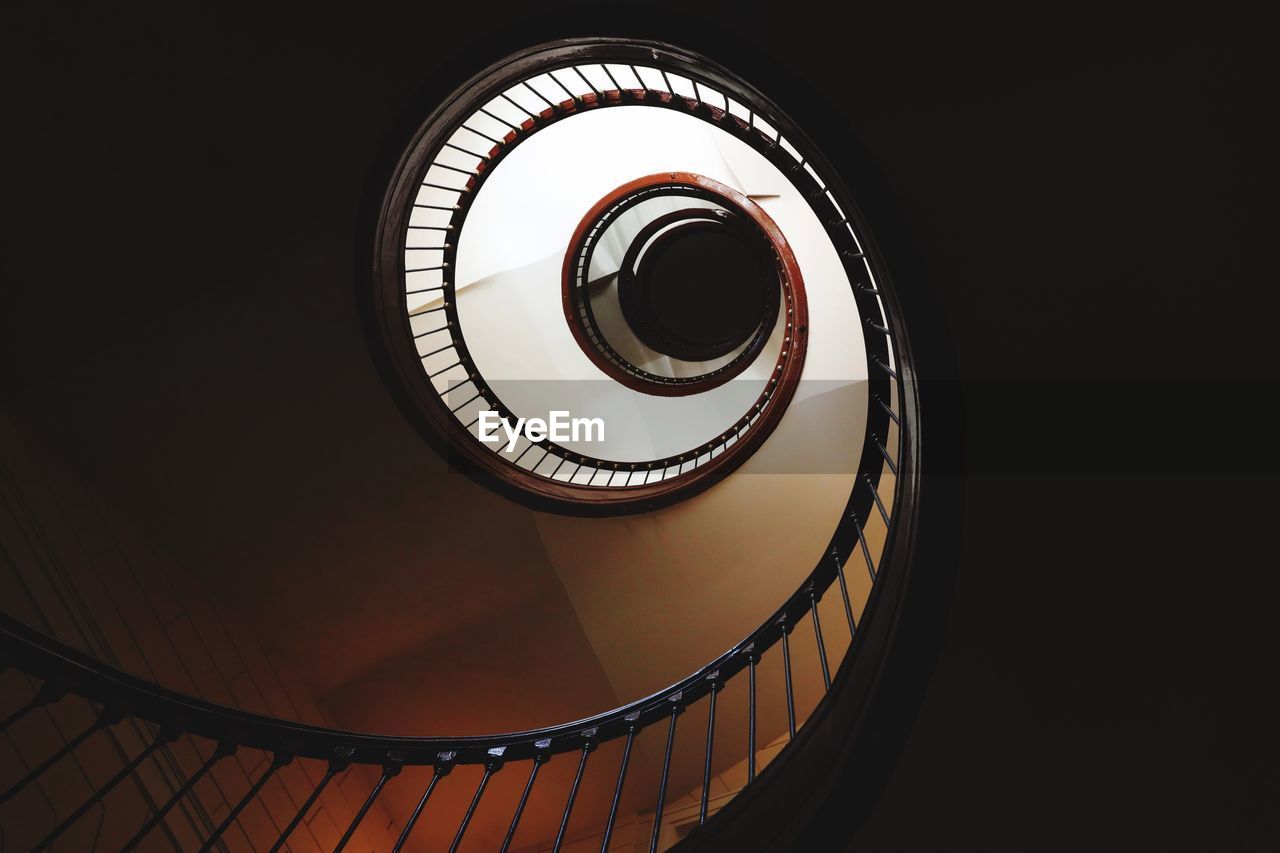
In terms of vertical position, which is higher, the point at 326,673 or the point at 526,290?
the point at 526,290

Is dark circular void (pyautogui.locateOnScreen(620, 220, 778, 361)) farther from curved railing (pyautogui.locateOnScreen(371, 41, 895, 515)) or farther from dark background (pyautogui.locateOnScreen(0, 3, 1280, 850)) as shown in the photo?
dark background (pyautogui.locateOnScreen(0, 3, 1280, 850))

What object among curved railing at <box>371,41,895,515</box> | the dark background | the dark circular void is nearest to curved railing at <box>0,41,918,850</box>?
curved railing at <box>371,41,895,515</box>

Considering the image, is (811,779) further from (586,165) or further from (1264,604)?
(586,165)

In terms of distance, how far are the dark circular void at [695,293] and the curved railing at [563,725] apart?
564 centimetres

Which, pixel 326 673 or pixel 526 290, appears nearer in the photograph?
pixel 326 673

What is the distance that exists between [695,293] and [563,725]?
26.1 ft

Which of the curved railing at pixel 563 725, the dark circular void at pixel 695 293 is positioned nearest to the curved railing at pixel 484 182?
the curved railing at pixel 563 725

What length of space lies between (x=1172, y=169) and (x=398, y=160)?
145 inches

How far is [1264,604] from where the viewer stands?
2.49m

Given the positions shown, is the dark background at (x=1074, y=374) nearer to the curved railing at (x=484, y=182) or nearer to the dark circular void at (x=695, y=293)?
the curved railing at (x=484, y=182)

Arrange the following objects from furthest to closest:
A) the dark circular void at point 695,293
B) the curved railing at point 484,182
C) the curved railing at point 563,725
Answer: the dark circular void at point 695,293, the curved railing at point 484,182, the curved railing at point 563,725

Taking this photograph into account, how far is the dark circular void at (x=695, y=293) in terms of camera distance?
1017 centimetres

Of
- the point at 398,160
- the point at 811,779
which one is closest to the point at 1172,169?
the point at 811,779

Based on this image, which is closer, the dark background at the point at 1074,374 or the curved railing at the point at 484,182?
the dark background at the point at 1074,374
